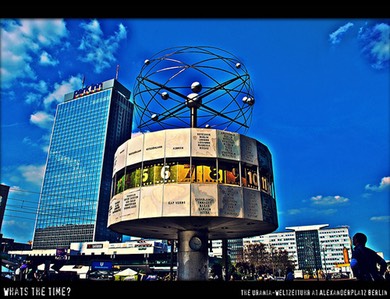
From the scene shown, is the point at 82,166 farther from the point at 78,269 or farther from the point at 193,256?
the point at 193,256

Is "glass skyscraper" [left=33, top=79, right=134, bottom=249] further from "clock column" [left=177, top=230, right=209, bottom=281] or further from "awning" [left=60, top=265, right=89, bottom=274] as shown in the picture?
"clock column" [left=177, top=230, right=209, bottom=281]

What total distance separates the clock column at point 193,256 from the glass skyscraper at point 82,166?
151022mm

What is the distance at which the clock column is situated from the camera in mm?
24109

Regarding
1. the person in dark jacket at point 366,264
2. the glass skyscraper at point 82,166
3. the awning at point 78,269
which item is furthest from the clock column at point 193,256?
the glass skyscraper at point 82,166

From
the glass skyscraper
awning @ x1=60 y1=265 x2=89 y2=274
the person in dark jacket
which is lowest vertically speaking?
awning @ x1=60 y1=265 x2=89 y2=274

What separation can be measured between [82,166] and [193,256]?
16352cm

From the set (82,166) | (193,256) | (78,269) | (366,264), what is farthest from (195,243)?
(82,166)

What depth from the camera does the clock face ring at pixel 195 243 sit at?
24938mm

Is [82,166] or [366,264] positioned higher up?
[82,166]

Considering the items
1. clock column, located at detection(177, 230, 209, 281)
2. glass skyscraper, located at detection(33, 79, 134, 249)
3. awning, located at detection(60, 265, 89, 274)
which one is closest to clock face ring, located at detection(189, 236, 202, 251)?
clock column, located at detection(177, 230, 209, 281)

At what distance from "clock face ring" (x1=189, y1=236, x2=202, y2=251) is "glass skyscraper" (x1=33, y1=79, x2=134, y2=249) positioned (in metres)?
152

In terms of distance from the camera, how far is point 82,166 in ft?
573
